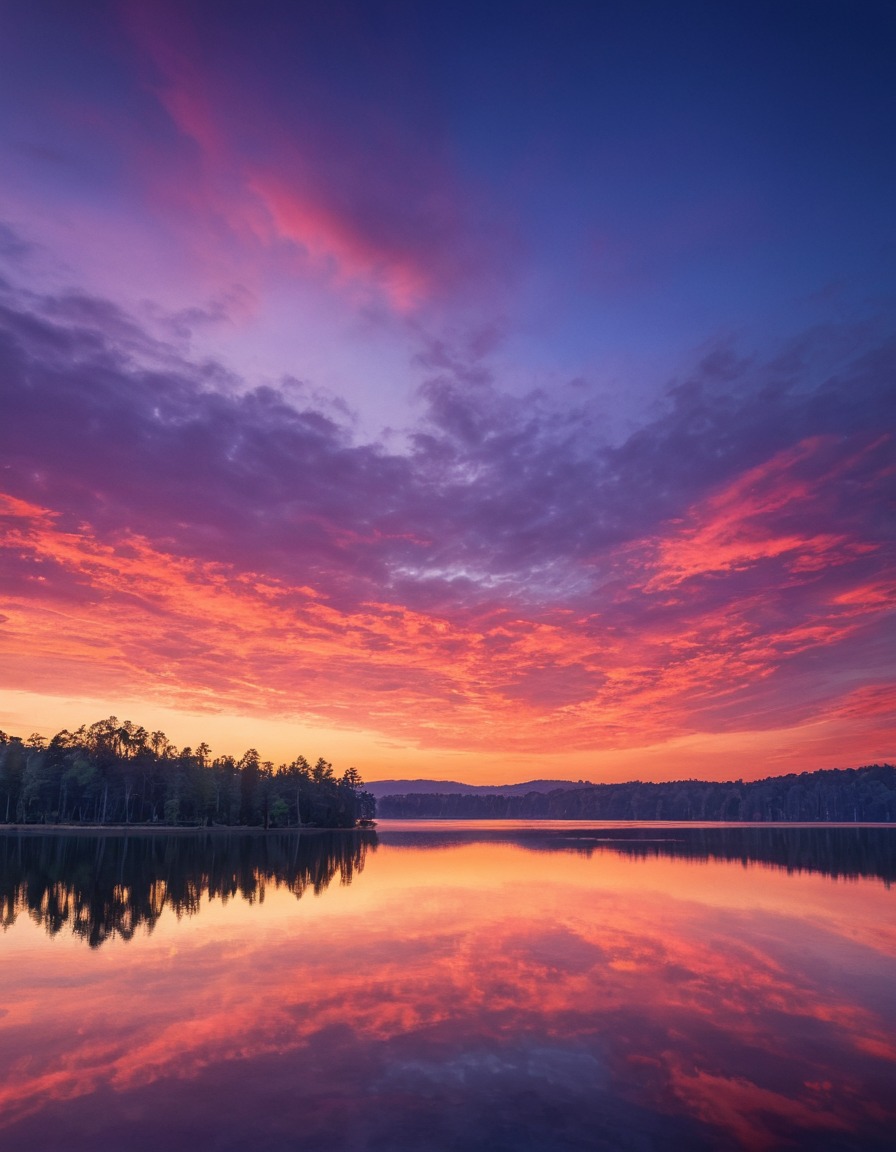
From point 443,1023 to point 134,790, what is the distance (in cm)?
15936

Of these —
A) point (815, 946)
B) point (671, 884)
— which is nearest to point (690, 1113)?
point (815, 946)

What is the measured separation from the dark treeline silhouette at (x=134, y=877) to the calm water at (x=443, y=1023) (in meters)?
0.51

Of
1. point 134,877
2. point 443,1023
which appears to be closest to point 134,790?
point 134,877

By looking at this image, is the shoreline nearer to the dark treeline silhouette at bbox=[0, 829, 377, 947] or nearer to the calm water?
the dark treeline silhouette at bbox=[0, 829, 377, 947]

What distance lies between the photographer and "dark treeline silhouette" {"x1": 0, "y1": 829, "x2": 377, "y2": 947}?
132 feet

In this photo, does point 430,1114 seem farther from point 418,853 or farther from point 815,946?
point 418,853

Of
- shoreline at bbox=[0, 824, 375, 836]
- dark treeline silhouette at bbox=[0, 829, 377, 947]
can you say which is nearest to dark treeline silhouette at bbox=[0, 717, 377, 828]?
shoreline at bbox=[0, 824, 375, 836]

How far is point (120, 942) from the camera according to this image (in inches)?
1298

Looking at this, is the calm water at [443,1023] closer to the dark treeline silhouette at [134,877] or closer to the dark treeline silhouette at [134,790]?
the dark treeline silhouette at [134,877]

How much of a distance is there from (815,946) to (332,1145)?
30303 mm

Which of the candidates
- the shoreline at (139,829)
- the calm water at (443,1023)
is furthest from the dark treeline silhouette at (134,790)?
the calm water at (443,1023)

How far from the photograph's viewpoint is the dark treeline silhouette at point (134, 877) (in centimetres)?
4016

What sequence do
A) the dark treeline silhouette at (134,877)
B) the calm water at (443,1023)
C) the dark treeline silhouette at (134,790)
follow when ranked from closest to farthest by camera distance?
the calm water at (443,1023), the dark treeline silhouette at (134,877), the dark treeline silhouette at (134,790)

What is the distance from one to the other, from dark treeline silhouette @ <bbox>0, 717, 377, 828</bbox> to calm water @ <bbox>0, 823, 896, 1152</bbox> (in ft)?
388
